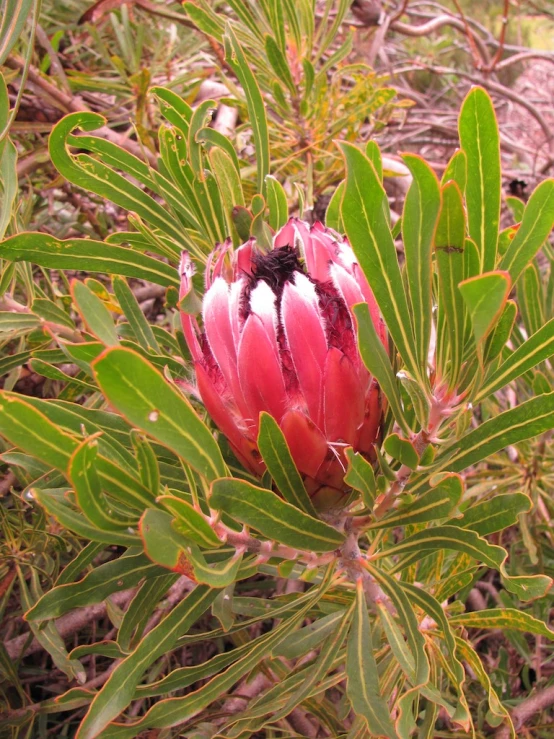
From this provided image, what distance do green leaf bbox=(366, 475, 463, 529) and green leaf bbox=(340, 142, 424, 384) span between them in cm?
11

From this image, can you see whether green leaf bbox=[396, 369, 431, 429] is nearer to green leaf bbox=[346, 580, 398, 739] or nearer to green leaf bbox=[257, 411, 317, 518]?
green leaf bbox=[257, 411, 317, 518]

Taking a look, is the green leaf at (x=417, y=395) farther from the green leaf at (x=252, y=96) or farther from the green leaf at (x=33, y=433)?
the green leaf at (x=252, y=96)

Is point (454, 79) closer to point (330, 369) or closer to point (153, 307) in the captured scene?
point (153, 307)

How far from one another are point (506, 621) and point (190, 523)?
0.44 meters

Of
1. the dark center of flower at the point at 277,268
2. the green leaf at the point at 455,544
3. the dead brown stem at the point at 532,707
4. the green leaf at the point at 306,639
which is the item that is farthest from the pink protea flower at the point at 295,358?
the dead brown stem at the point at 532,707

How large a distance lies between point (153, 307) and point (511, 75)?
12.5 feet

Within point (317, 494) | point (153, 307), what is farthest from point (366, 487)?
point (153, 307)

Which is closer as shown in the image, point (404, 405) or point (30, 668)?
point (404, 405)

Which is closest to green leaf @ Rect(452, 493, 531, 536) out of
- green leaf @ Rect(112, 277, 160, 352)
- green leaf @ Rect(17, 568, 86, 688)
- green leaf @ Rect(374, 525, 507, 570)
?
green leaf @ Rect(374, 525, 507, 570)

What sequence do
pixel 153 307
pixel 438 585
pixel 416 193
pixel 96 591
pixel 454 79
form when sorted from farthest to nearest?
pixel 454 79, pixel 153 307, pixel 438 585, pixel 96 591, pixel 416 193

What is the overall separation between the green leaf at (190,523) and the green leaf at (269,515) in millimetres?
18

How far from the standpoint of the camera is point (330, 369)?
1.80 feet

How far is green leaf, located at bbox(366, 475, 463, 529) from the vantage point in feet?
1.76

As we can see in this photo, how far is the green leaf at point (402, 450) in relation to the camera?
1.77 ft
